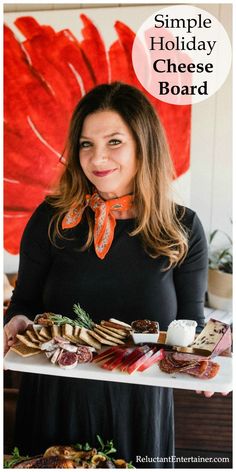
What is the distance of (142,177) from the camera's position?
849 mm

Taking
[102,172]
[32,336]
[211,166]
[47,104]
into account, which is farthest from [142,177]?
[47,104]

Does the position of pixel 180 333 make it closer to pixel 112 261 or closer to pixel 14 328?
pixel 112 261

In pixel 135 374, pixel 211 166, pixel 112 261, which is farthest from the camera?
pixel 211 166

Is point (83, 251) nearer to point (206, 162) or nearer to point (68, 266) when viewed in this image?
point (68, 266)

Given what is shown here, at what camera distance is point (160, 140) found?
865 millimetres

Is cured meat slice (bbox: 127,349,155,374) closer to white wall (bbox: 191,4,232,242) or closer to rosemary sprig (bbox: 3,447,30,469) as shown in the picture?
rosemary sprig (bbox: 3,447,30,469)

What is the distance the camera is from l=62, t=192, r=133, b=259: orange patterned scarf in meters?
0.84

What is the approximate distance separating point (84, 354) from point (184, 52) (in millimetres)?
546

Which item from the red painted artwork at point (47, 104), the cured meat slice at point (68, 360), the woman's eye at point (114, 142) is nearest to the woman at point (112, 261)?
the woman's eye at point (114, 142)

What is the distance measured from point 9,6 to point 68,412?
2.81 feet

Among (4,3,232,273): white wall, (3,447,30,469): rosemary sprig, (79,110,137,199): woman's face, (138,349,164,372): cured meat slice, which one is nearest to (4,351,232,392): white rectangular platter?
(138,349,164,372): cured meat slice

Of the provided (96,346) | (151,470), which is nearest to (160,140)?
(96,346)

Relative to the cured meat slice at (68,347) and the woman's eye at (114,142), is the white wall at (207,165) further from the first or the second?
the cured meat slice at (68,347)

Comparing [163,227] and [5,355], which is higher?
[163,227]
